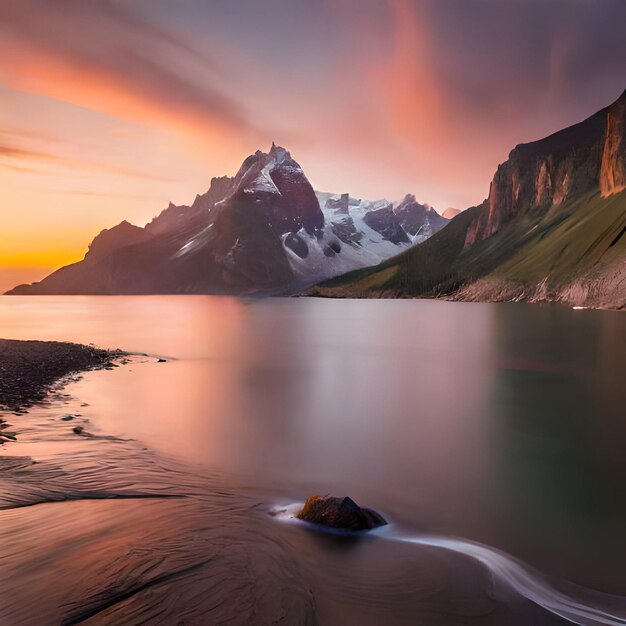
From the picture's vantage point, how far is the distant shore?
83.6 ft

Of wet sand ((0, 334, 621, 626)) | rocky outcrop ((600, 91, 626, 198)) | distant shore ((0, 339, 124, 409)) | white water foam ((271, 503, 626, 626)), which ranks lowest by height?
white water foam ((271, 503, 626, 626))

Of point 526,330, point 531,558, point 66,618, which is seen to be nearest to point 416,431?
point 531,558

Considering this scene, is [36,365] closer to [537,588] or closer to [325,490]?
[325,490]

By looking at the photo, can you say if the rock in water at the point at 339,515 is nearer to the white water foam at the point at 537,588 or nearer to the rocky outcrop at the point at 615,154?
the white water foam at the point at 537,588

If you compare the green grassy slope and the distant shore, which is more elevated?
the green grassy slope

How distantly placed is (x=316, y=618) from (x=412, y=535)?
398 centimetres

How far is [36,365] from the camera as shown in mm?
34938

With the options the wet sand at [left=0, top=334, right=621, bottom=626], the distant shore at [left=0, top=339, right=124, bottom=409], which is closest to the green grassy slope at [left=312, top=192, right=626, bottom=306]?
the distant shore at [left=0, top=339, right=124, bottom=409]

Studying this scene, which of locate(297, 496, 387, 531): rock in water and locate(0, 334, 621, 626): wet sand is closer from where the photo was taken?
locate(0, 334, 621, 626): wet sand

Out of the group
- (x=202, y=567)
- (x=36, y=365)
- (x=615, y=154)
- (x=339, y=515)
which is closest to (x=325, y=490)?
(x=339, y=515)

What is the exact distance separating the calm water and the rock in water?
1.76 ft

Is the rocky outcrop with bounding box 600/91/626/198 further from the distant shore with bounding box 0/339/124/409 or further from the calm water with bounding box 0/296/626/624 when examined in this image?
the distant shore with bounding box 0/339/124/409

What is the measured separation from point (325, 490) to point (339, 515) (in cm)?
298

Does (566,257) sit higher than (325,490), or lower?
higher
